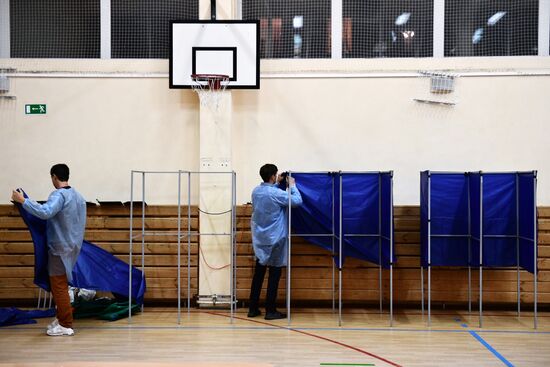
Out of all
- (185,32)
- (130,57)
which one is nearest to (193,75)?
(185,32)

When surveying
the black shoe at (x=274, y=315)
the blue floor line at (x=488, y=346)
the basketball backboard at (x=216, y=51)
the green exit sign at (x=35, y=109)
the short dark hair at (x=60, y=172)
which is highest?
the basketball backboard at (x=216, y=51)

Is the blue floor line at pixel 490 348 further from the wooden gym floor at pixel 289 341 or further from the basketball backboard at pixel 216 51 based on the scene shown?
the basketball backboard at pixel 216 51

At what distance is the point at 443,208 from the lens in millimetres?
6824

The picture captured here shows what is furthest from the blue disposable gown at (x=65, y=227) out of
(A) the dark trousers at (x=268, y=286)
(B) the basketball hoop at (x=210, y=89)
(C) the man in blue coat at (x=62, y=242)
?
(B) the basketball hoop at (x=210, y=89)

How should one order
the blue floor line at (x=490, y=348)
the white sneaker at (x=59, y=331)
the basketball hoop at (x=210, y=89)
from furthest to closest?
the basketball hoop at (x=210, y=89) → the white sneaker at (x=59, y=331) → the blue floor line at (x=490, y=348)

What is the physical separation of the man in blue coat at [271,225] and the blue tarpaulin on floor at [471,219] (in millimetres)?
1476

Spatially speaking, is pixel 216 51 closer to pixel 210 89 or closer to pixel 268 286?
pixel 210 89

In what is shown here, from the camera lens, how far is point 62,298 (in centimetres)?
591

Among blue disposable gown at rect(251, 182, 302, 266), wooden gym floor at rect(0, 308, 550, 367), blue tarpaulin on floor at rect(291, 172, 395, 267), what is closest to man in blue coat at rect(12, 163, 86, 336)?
wooden gym floor at rect(0, 308, 550, 367)

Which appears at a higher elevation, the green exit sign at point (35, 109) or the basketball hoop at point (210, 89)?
the basketball hoop at point (210, 89)

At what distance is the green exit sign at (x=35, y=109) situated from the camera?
7699 millimetres

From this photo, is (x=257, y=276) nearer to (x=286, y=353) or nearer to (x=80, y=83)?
(x=286, y=353)

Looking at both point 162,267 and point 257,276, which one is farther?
point 162,267

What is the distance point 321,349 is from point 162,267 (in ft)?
8.78
